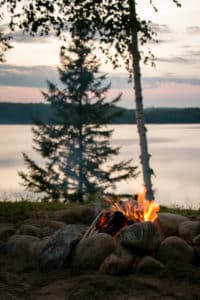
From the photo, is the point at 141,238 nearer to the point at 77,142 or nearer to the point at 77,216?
the point at 77,216

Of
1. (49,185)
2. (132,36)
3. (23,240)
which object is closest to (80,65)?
(49,185)

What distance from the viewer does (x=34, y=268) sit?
9.14m

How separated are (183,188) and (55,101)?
137ft

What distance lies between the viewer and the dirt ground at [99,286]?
7258mm

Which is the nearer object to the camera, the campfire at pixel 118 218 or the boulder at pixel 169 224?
the campfire at pixel 118 218

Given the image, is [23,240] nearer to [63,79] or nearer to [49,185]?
[49,185]

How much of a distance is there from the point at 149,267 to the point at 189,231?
230cm

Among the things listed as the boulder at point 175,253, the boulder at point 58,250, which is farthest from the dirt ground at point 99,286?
the boulder at point 175,253

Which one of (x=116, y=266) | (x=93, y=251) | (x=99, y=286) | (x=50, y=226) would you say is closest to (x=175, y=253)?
(x=116, y=266)

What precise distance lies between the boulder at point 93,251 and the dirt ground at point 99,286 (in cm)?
30

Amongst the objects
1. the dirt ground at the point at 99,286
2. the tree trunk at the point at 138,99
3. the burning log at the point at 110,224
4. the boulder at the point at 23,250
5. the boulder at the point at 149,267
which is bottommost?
the dirt ground at the point at 99,286

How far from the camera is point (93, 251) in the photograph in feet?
28.9

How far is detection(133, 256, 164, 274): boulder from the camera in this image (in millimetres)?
8383

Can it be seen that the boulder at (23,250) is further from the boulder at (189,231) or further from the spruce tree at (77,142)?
the spruce tree at (77,142)
